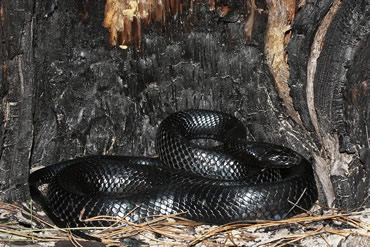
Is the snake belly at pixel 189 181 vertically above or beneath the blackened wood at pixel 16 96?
beneath

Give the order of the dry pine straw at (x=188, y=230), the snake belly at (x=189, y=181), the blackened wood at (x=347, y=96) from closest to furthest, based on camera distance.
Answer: the dry pine straw at (x=188, y=230)
the blackened wood at (x=347, y=96)
the snake belly at (x=189, y=181)

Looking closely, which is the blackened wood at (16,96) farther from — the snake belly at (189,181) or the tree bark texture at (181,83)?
the snake belly at (189,181)

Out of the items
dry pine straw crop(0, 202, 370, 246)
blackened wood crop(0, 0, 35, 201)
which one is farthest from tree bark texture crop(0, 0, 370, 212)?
dry pine straw crop(0, 202, 370, 246)

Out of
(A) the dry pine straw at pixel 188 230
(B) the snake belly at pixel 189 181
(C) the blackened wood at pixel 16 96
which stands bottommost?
(A) the dry pine straw at pixel 188 230

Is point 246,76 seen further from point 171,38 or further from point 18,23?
point 18,23

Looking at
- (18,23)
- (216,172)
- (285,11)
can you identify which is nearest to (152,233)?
(216,172)

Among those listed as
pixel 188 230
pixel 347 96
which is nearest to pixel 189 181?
pixel 188 230

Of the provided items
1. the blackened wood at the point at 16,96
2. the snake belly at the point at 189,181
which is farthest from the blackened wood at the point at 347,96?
the blackened wood at the point at 16,96
